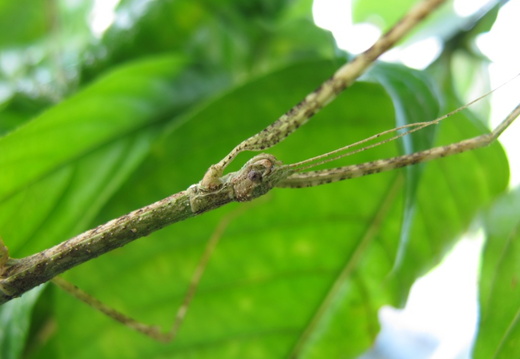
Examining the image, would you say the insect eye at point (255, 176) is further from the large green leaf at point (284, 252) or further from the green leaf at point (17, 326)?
the green leaf at point (17, 326)

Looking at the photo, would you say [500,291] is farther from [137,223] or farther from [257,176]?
[137,223]

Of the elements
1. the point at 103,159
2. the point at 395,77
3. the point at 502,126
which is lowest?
the point at 502,126

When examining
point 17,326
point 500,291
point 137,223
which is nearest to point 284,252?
point 137,223

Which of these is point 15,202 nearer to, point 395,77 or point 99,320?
point 99,320

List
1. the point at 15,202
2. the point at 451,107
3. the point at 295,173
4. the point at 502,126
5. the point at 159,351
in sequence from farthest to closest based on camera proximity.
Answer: the point at 159,351, the point at 451,107, the point at 15,202, the point at 295,173, the point at 502,126

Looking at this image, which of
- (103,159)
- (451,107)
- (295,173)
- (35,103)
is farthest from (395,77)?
(35,103)

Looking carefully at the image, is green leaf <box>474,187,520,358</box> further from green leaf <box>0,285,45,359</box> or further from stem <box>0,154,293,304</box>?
green leaf <box>0,285,45,359</box>
